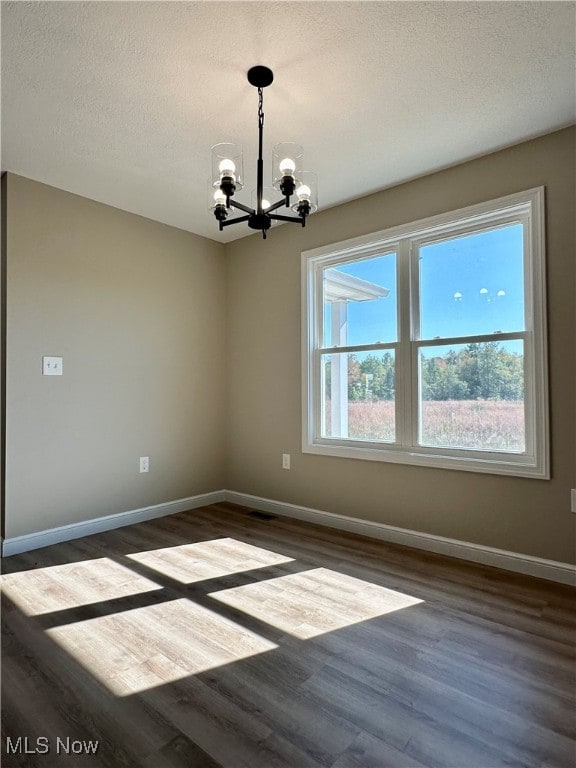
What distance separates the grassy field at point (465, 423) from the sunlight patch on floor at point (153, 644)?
5.87 feet

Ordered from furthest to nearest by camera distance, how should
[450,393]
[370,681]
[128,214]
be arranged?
[128,214], [450,393], [370,681]

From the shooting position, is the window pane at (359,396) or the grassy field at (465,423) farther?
the window pane at (359,396)

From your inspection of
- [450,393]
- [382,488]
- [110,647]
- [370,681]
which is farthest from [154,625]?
[450,393]

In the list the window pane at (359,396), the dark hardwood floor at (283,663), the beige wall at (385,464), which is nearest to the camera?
the dark hardwood floor at (283,663)

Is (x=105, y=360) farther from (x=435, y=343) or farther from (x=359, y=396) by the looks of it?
(x=435, y=343)

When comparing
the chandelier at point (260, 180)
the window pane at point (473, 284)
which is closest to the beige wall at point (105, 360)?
the chandelier at point (260, 180)

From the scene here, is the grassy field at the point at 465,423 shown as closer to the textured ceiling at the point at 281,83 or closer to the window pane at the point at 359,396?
the window pane at the point at 359,396

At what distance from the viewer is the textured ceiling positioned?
67.5 inches

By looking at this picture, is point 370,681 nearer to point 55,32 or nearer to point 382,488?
point 382,488

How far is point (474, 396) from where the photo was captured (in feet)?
9.22

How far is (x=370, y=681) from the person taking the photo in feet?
5.22

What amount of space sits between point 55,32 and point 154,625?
8.68 ft

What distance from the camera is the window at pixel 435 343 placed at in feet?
8.52

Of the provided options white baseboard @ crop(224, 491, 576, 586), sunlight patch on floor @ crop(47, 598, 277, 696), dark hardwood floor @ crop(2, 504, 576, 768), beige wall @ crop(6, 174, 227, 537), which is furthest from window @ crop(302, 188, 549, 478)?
sunlight patch on floor @ crop(47, 598, 277, 696)
